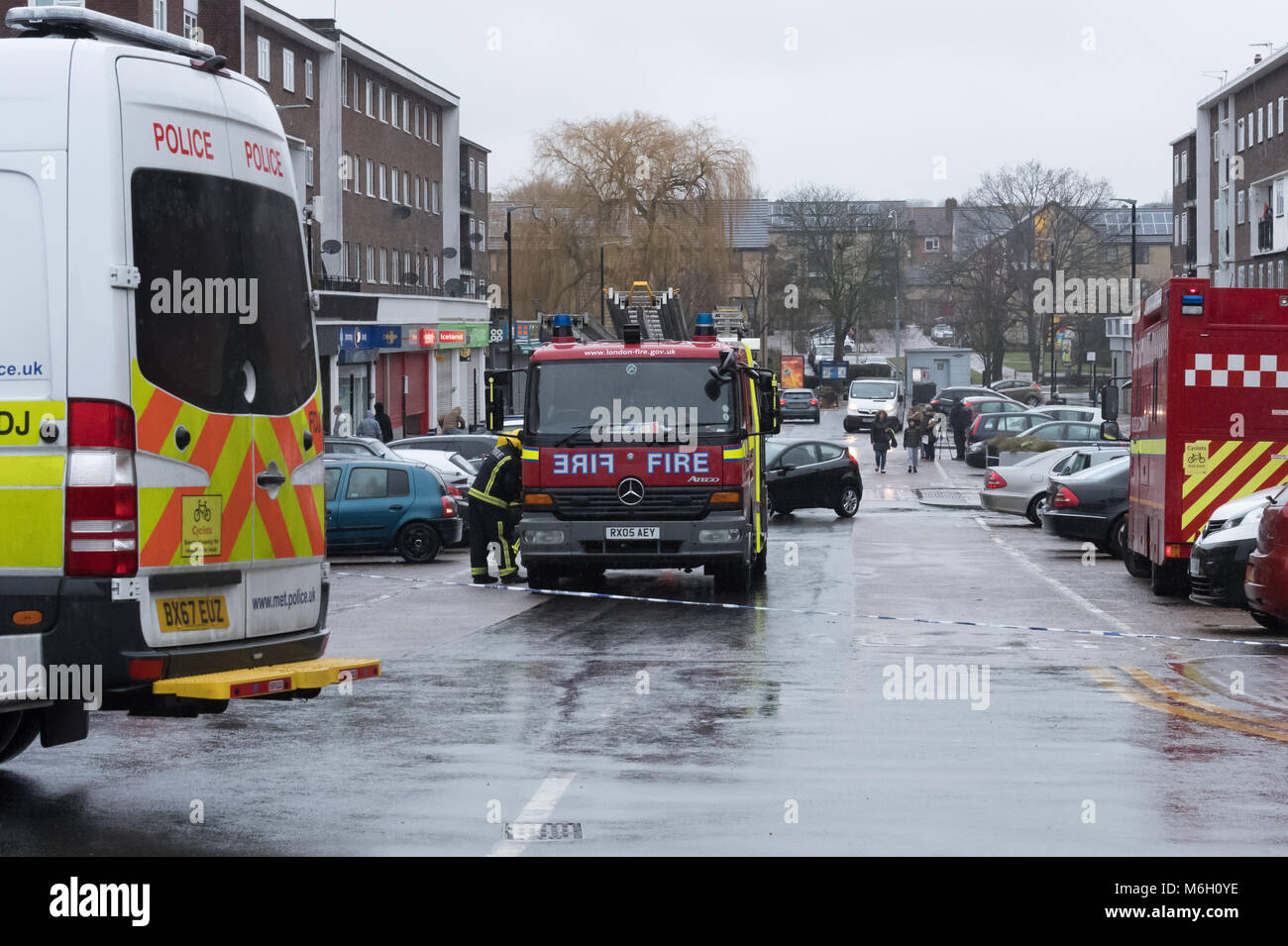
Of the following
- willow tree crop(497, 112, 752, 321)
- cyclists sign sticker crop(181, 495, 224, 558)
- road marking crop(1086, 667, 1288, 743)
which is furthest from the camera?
willow tree crop(497, 112, 752, 321)

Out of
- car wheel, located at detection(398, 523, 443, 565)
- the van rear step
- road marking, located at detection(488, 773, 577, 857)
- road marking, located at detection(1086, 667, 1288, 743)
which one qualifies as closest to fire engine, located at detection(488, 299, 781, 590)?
road marking, located at detection(1086, 667, 1288, 743)

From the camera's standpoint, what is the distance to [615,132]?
71.8 metres

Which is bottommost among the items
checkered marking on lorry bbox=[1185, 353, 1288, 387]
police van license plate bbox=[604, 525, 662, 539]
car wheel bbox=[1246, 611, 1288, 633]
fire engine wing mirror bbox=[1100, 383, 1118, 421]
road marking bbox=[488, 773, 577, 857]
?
car wheel bbox=[1246, 611, 1288, 633]

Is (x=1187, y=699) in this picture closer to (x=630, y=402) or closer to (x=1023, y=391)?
(x=630, y=402)

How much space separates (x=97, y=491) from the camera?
7078 mm

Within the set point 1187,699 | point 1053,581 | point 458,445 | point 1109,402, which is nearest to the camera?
point 1187,699

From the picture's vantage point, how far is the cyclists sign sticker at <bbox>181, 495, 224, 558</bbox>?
747 centimetres

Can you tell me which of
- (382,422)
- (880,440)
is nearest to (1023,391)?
(880,440)

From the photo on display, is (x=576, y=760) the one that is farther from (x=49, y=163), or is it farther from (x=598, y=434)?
(x=598, y=434)

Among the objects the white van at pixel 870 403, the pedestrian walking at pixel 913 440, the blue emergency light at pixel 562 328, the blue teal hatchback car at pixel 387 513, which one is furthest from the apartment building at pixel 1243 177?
the blue emergency light at pixel 562 328

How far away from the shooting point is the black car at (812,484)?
1372 inches

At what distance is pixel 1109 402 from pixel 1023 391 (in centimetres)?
7153

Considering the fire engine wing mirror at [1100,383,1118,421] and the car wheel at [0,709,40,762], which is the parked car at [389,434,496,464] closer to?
the fire engine wing mirror at [1100,383,1118,421]

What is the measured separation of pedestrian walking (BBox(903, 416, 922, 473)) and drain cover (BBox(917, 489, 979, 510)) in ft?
24.9
